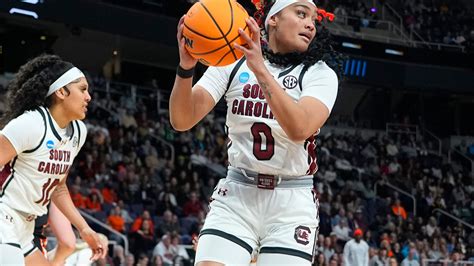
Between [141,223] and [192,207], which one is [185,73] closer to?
[141,223]

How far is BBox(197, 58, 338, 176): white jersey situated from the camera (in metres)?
4.04

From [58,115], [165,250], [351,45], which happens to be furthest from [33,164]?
[351,45]

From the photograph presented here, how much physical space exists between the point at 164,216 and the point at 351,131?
A: 1302 cm

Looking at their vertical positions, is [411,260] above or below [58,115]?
above

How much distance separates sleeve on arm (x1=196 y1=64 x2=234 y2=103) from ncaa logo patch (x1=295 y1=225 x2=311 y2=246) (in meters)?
0.84

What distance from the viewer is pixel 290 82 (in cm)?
415

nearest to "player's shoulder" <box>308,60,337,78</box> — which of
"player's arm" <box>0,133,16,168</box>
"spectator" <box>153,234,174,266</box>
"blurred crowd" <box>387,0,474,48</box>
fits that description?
"player's arm" <box>0,133,16,168</box>

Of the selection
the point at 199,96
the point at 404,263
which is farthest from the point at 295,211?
the point at 404,263

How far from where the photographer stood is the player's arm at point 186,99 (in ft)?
13.1

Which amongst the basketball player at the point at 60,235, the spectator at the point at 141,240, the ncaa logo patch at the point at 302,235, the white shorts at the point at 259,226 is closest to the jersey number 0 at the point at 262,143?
the white shorts at the point at 259,226

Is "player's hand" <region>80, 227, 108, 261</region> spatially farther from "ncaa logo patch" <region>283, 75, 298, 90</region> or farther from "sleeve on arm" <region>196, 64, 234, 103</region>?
"ncaa logo patch" <region>283, 75, 298, 90</region>

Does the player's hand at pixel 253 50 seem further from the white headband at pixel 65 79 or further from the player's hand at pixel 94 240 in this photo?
Result: the player's hand at pixel 94 240

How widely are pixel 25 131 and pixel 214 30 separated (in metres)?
1.62

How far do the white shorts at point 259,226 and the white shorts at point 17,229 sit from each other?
1.36 m
